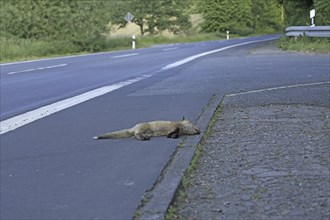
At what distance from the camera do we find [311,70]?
45.7 feet

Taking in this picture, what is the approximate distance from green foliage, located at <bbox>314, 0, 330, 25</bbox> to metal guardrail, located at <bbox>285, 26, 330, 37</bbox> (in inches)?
49.0

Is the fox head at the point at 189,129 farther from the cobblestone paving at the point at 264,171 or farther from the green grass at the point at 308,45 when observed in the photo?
the green grass at the point at 308,45

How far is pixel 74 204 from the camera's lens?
4.48 meters

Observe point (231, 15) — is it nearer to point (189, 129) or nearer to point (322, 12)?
point (322, 12)

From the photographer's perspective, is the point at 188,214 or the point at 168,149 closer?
the point at 188,214

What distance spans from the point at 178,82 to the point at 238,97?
11.0 ft

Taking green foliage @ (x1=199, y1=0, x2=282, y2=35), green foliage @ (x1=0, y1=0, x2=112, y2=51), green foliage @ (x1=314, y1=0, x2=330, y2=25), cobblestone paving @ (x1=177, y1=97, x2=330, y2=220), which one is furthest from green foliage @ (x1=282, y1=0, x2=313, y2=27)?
green foliage @ (x1=199, y1=0, x2=282, y2=35)

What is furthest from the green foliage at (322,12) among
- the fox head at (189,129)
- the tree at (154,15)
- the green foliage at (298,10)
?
the tree at (154,15)

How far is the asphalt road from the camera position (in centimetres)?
458

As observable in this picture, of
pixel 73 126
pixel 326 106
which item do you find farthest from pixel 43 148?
pixel 326 106

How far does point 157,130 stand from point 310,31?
1813 cm

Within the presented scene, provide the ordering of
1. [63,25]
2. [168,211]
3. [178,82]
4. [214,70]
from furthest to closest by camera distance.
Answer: [63,25] < [214,70] < [178,82] < [168,211]

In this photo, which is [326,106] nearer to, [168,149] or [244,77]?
[168,149]

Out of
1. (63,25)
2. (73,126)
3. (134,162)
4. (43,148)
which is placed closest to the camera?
(134,162)
